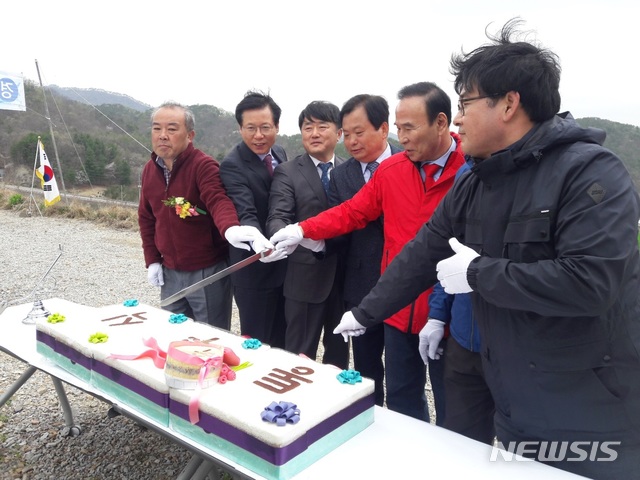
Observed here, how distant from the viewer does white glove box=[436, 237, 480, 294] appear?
60.0 inches

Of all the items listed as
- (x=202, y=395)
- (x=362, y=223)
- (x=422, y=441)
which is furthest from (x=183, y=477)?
(x=362, y=223)

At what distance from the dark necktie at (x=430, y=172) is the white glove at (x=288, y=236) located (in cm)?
69

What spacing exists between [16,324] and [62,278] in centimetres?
530

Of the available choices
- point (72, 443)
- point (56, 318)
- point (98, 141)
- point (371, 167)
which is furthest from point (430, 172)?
point (98, 141)

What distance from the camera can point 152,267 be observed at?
307cm

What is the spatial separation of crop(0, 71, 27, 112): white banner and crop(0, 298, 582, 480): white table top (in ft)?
47.1

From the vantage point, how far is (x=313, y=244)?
2.62 meters

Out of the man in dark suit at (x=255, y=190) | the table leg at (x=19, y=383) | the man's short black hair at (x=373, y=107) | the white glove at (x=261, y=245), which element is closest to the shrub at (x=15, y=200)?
the table leg at (x=19, y=383)

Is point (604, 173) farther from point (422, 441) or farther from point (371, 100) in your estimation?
point (371, 100)

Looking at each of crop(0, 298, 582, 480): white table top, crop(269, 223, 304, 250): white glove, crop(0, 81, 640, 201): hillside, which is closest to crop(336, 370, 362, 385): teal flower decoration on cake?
crop(0, 298, 582, 480): white table top

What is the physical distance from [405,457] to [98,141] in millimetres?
24315

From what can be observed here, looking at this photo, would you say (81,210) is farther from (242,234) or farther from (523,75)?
(523,75)

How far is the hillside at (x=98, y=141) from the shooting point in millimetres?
16203

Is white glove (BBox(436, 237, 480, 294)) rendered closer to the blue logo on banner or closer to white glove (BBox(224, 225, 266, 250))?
white glove (BBox(224, 225, 266, 250))
